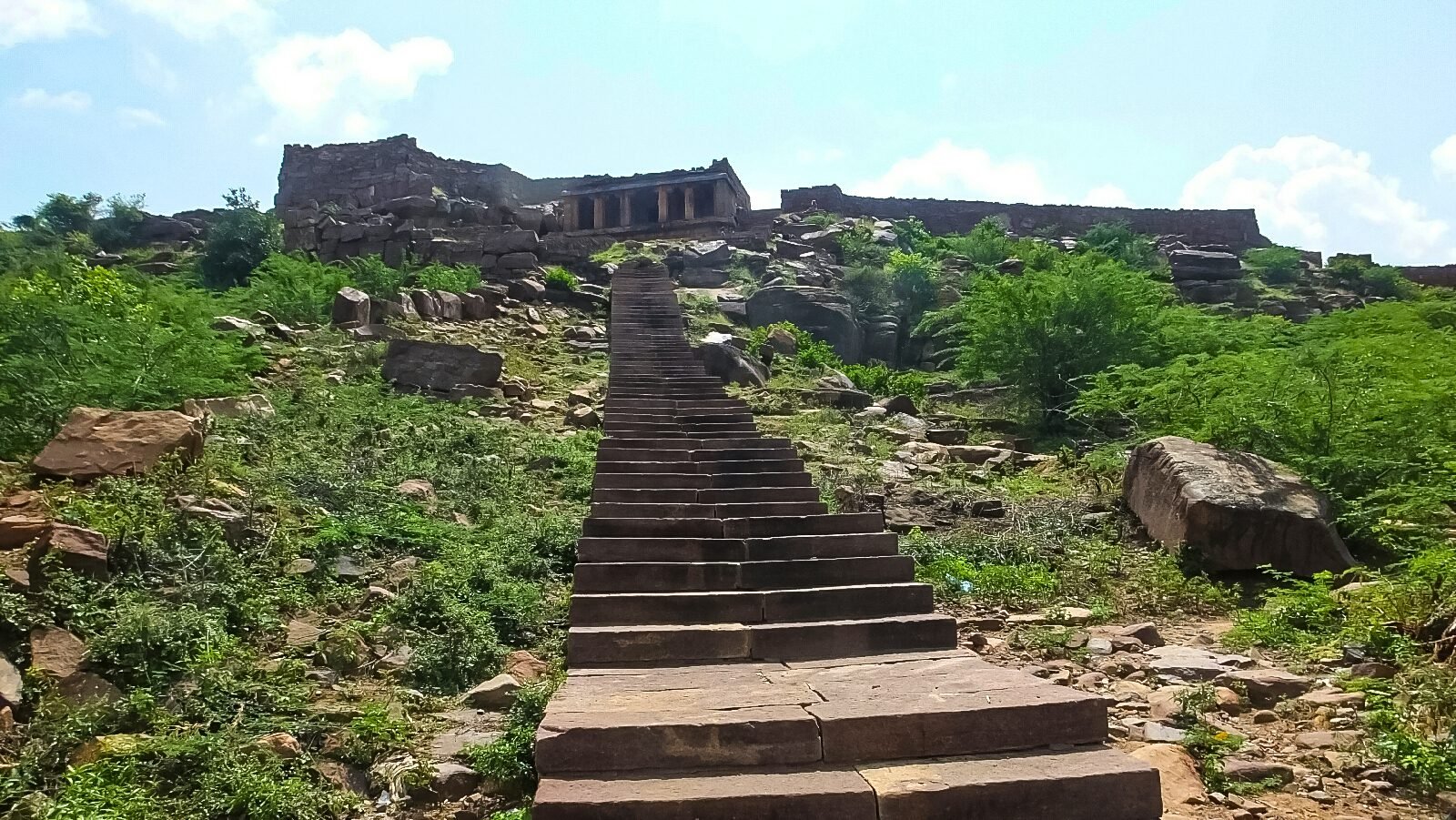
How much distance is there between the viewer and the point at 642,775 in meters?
3.58

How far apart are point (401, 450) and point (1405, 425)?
9.47 metres

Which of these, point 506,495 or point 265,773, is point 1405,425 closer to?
point 506,495

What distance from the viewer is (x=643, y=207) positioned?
3469 centimetres

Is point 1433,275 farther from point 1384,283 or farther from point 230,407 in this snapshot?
point 230,407

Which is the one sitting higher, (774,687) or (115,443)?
(115,443)

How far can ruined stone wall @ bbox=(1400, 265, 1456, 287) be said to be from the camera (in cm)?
3080

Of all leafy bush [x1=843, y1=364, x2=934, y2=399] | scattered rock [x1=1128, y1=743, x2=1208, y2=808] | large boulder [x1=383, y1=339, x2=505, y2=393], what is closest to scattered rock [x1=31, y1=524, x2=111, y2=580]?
scattered rock [x1=1128, y1=743, x2=1208, y2=808]

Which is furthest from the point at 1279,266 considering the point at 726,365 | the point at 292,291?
the point at 292,291

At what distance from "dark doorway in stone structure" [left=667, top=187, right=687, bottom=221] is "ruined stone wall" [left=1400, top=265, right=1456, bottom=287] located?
25.1 metres

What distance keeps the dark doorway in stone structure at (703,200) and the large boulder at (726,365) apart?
19320mm

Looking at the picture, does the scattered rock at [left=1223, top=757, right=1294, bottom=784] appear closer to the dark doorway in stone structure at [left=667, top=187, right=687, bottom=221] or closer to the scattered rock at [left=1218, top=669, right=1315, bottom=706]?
the scattered rock at [left=1218, top=669, right=1315, bottom=706]

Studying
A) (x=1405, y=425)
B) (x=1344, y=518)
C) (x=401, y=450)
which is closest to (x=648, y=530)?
(x=401, y=450)

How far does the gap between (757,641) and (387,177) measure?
111ft

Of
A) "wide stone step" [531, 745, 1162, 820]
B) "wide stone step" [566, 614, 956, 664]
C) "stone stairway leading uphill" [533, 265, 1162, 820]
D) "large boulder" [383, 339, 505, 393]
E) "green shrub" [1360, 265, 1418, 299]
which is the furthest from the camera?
"green shrub" [1360, 265, 1418, 299]
